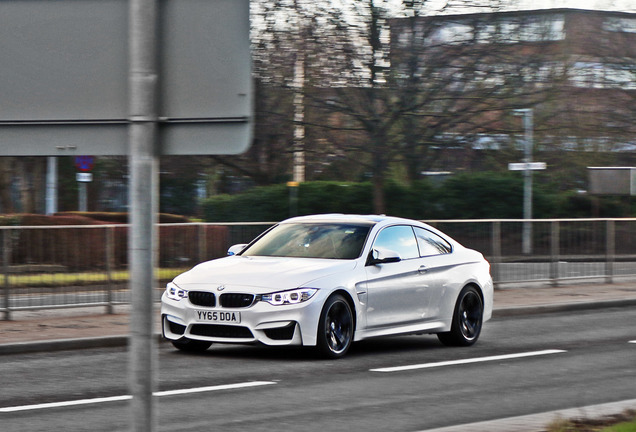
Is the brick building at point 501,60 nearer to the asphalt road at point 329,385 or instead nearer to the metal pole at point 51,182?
the asphalt road at point 329,385

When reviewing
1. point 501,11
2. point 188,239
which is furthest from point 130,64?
point 501,11

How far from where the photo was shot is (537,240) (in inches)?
817

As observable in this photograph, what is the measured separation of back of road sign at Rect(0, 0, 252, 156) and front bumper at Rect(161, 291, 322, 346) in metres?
6.47

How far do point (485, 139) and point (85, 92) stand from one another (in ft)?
88.3

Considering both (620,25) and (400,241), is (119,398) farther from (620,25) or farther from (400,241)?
(620,25)

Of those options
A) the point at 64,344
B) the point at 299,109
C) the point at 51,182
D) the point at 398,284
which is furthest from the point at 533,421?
the point at 51,182

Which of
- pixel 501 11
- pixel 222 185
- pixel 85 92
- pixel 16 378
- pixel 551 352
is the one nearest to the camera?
pixel 85 92

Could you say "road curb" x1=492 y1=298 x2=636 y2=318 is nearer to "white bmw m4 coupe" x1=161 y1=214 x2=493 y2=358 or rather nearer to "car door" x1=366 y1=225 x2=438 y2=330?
"white bmw m4 coupe" x1=161 y1=214 x2=493 y2=358

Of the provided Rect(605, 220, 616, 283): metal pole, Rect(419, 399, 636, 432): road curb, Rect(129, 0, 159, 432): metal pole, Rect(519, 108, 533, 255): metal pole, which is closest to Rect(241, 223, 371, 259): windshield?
Rect(419, 399, 636, 432): road curb

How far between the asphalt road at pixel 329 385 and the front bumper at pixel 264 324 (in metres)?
0.25

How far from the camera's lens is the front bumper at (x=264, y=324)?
10.4m

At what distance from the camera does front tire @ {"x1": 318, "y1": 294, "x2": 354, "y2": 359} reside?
10.6 m

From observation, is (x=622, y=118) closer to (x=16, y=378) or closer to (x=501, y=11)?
(x=501, y=11)

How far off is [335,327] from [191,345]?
1502 mm
